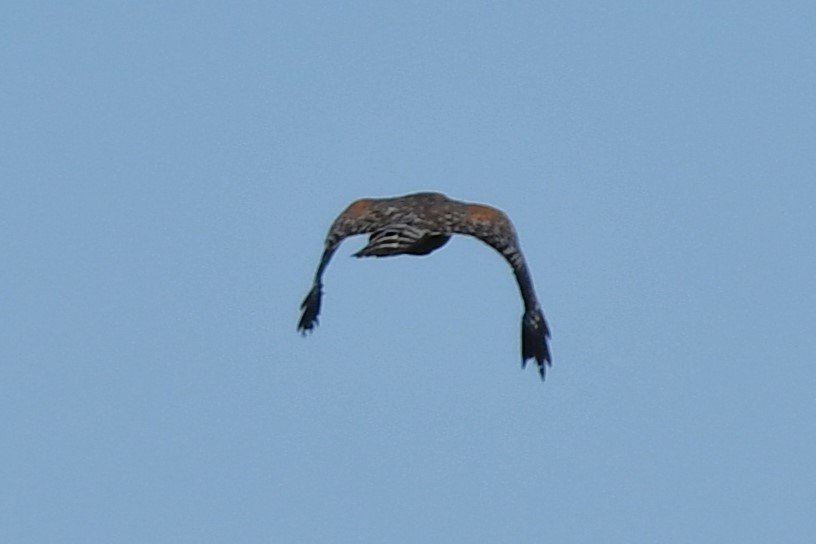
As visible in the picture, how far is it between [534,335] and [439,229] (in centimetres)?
252

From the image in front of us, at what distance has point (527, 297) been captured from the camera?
180 ft

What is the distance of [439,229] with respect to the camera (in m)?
53.9

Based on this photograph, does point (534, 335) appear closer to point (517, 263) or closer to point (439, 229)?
point (517, 263)

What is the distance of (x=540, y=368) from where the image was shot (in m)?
55.3

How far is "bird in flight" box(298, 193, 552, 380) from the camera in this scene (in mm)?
53781

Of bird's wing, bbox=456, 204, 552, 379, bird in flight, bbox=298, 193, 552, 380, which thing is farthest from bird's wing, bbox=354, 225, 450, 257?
bird's wing, bbox=456, 204, 552, 379

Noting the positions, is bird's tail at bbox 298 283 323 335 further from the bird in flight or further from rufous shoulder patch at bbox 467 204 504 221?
rufous shoulder patch at bbox 467 204 504 221

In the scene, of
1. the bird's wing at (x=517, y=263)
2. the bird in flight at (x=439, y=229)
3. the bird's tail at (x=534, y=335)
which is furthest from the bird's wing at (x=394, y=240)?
the bird's tail at (x=534, y=335)

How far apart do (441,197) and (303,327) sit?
3413 millimetres

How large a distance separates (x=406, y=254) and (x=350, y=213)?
1.43m

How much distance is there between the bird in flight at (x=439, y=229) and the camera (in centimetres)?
5378

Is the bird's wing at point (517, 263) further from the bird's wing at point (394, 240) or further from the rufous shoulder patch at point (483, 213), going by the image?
the bird's wing at point (394, 240)

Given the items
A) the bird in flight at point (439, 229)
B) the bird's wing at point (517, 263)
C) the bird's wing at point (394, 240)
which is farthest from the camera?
the bird's wing at point (517, 263)

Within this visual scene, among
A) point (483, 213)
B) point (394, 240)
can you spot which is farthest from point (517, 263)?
point (394, 240)
